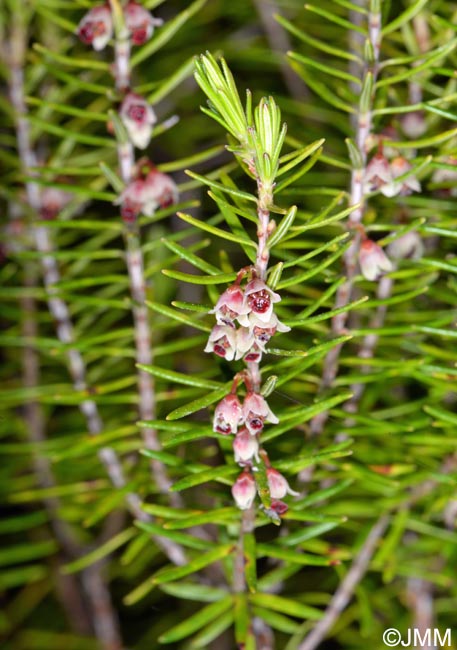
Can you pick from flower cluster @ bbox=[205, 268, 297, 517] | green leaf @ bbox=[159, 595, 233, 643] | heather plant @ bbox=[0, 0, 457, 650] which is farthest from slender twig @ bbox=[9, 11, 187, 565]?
flower cluster @ bbox=[205, 268, 297, 517]

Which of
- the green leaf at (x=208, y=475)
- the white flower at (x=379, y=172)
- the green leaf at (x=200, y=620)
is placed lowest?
the green leaf at (x=200, y=620)

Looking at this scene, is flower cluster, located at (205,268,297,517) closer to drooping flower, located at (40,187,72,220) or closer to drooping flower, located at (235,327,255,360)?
drooping flower, located at (235,327,255,360)

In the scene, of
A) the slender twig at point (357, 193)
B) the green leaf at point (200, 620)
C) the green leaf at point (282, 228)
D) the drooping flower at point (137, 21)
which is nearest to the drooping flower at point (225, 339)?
the green leaf at point (282, 228)

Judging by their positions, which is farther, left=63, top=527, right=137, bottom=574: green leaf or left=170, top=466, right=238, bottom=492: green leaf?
left=63, top=527, right=137, bottom=574: green leaf

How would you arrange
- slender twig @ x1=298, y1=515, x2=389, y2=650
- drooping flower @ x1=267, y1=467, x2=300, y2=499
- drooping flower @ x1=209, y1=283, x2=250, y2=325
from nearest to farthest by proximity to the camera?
drooping flower @ x1=209, y1=283, x2=250, y2=325 < drooping flower @ x1=267, y1=467, x2=300, y2=499 < slender twig @ x1=298, y1=515, x2=389, y2=650

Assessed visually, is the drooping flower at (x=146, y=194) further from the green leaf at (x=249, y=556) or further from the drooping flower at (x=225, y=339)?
the green leaf at (x=249, y=556)

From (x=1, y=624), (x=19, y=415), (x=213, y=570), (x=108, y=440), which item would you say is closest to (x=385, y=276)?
(x=108, y=440)

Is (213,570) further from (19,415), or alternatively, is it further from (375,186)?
(375,186)

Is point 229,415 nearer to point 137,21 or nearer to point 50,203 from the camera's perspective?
point 137,21
